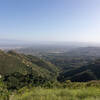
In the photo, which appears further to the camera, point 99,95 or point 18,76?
point 18,76

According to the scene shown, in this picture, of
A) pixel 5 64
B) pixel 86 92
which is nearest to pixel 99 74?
pixel 5 64

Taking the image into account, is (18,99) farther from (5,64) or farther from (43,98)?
(5,64)

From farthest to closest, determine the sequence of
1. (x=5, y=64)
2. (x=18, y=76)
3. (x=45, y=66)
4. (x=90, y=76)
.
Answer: (x=45, y=66), (x=5, y=64), (x=90, y=76), (x=18, y=76)

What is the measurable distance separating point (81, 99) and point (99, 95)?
2.86 feet

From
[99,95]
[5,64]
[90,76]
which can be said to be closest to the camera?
[99,95]

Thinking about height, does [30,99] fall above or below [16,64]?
above

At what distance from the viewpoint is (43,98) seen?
4.36 meters

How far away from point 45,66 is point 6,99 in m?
102

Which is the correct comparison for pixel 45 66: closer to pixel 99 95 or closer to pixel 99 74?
pixel 99 74

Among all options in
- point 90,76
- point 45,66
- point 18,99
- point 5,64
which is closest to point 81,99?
point 18,99

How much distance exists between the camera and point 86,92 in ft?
16.0

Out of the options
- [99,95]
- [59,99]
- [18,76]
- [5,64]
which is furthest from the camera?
[5,64]

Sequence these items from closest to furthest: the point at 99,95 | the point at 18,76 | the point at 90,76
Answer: the point at 99,95, the point at 18,76, the point at 90,76

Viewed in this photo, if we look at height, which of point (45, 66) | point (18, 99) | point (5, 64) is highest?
point (18, 99)
